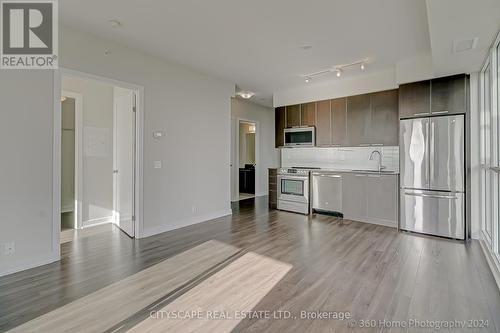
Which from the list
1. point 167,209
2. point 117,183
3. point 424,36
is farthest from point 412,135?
point 117,183

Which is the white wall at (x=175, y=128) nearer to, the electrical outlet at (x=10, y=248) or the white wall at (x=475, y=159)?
the electrical outlet at (x=10, y=248)

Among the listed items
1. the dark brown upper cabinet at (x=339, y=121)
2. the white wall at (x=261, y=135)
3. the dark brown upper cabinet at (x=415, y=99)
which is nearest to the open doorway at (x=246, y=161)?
the white wall at (x=261, y=135)

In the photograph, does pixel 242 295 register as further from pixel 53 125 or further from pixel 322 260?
pixel 53 125

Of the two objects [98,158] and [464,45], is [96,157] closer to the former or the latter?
[98,158]

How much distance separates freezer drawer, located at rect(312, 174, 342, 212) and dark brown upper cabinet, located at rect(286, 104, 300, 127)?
4.65 ft

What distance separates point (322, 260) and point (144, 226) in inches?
107

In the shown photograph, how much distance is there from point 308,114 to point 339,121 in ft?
2.50

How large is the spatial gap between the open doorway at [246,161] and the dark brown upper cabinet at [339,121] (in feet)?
10.3

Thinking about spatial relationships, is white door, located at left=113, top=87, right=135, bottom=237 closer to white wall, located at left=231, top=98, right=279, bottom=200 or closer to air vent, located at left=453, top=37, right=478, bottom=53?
white wall, located at left=231, top=98, right=279, bottom=200

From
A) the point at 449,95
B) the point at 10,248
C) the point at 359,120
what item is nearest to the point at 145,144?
the point at 10,248

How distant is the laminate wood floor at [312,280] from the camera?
1.99 metres

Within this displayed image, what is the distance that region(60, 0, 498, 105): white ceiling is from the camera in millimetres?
2795

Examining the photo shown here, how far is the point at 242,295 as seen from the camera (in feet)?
7.67

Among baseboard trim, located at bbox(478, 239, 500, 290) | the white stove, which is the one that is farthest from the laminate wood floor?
the white stove
